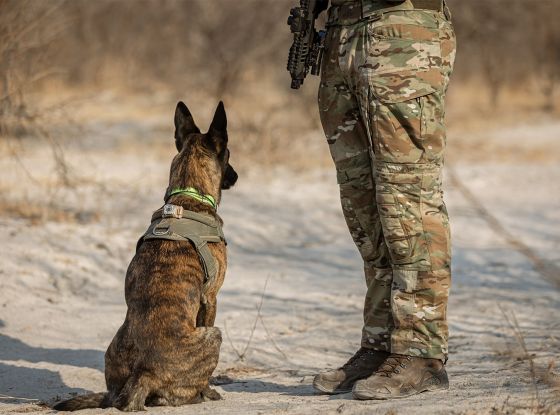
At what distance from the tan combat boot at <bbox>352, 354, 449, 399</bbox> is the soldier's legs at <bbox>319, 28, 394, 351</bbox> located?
0.19 metres

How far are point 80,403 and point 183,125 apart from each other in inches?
58.7

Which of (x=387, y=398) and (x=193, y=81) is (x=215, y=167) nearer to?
(x=387, y=398)

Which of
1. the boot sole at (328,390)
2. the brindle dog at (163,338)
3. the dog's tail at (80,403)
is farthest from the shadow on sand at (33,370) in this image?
the boot sole at (328,390)

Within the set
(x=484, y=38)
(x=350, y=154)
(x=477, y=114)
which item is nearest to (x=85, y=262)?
(x=350, y=154)

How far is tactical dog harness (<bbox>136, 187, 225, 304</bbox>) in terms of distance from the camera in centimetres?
414

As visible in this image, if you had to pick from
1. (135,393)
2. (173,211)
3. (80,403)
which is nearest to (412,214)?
(173,211)

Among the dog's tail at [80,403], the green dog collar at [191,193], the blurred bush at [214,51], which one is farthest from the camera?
the blurred bush at [214,51]

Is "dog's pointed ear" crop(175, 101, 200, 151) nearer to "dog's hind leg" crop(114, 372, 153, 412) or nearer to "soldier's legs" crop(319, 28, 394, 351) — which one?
"soldier's legs" crop(319, 28, 394, 351)

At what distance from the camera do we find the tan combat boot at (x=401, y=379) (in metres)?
3.92

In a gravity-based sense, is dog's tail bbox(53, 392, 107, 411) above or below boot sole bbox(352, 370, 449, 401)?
below

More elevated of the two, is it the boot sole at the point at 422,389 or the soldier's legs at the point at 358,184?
the soldier's legs at the point at 358,184

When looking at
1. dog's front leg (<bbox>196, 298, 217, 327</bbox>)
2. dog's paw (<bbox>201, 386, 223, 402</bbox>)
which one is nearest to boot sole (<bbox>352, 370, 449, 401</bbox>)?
dog's paw (<bbox>201, 386, 223, 402</bbox>)

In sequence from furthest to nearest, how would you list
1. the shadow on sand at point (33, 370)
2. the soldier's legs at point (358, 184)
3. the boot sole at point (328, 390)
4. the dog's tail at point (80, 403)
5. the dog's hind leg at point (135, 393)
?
1. the shadow on sand at point (33, 370)
2. the boot sole at point (328, 390)
3. the soldier's legs at point (358, 184)
4. the dog's tail at point (80, 403)
5. the dog's hind leg at point (135, 393)

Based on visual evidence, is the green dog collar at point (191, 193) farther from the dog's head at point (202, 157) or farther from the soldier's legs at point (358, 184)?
the soldier's legs at point (358, 184)
